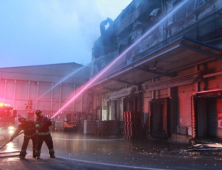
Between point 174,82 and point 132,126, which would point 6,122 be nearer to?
point 132,126

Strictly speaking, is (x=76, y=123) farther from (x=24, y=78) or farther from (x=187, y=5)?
(x=187, y=5)

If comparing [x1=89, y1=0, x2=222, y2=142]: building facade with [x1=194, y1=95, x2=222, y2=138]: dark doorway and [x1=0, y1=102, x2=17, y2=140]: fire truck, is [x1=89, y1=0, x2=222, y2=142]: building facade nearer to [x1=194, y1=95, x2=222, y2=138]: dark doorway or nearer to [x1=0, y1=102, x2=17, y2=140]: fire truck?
[x1=194, y1=95, x2=222, y2=138]: dark doorway

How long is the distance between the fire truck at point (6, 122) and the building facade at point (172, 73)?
7094 millimetres

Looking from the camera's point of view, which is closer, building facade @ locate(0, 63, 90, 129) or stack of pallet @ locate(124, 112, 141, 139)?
stack of pallet @ locate(124, 112, 141, 139)

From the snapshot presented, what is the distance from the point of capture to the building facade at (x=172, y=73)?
11203mm

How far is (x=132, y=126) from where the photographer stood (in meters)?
15.3

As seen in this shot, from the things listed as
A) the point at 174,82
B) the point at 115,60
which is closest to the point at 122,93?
the point at 115,60

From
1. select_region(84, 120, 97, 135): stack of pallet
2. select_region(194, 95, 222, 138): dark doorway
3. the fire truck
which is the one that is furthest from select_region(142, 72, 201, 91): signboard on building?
the fire truck

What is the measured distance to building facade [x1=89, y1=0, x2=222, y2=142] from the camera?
11203 mm

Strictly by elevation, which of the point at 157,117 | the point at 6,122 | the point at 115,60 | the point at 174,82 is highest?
the point at 115,60

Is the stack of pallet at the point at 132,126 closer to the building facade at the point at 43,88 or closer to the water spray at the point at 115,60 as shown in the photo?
the water spray at the point at 115,60

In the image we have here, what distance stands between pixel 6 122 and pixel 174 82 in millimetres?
10187

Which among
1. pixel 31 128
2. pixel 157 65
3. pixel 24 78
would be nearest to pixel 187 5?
pixel 157 65

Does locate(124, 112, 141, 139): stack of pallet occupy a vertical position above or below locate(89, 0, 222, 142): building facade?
below
